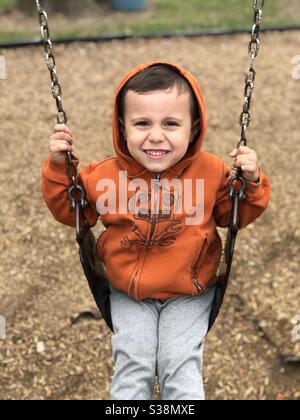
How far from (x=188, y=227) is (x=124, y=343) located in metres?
0.35

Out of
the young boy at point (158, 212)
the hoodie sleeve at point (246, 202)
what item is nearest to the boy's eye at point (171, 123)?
the young boy at point (158, 212)

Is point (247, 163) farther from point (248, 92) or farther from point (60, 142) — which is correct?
point (60, 142)

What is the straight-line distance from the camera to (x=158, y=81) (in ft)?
5.01

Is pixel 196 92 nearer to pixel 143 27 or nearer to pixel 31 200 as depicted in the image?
pixel 31 200

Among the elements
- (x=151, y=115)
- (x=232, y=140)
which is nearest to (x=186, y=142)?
(x=151, y=115)

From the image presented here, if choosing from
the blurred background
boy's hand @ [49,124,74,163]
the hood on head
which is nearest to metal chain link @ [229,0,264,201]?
the hood on head

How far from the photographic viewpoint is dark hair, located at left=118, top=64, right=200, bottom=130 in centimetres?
152

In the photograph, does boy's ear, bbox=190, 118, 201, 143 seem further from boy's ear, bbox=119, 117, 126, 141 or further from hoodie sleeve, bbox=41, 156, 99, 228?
hoodie sleeve, bbox=41, 156, 99, 228

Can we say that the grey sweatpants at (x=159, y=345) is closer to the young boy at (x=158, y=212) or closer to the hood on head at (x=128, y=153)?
the young boy at (x=158, y=212)

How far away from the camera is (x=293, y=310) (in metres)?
2.59

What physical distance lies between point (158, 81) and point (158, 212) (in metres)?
0.35

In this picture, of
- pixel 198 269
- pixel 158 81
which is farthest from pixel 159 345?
pixel 158 81

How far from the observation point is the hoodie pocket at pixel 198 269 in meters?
1.65
